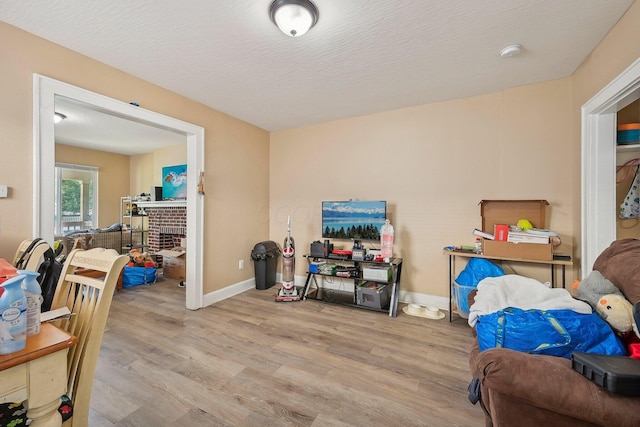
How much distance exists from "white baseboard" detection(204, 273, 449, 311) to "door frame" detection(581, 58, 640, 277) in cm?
140

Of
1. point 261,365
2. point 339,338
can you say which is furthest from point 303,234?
point 261,365

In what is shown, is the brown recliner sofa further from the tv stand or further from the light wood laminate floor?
the tv stand

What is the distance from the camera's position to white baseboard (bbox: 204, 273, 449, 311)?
10.3 feet

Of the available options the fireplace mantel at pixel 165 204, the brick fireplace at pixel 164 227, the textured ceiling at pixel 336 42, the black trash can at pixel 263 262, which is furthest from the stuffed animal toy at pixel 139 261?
the textured ceiling at pixel 336 42

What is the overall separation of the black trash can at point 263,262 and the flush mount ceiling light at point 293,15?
2.79m

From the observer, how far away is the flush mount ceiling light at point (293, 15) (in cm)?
162

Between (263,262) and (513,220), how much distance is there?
310 cm

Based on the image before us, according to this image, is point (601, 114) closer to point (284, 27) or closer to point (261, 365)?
point (284, 27)

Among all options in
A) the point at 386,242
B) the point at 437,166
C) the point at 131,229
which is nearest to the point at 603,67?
the point at 437,166

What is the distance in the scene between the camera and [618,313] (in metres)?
1.18

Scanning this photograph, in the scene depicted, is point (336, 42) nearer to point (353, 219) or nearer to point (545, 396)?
point (353, 219)

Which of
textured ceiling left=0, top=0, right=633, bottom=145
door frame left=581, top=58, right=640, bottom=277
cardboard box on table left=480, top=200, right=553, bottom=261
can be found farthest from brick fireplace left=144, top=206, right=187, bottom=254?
door frame left=581, top=58, right=640, bottom=277

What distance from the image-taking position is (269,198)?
4.29 metres

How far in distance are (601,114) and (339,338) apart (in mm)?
2857
